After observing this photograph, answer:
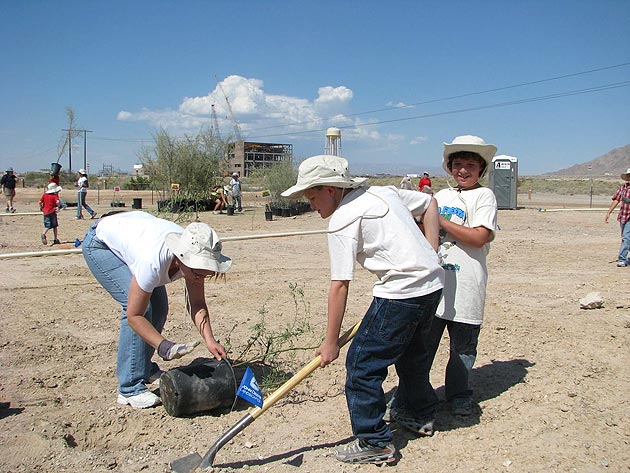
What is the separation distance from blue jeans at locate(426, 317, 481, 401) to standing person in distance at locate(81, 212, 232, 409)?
4.30 feet

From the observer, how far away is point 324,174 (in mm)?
2863

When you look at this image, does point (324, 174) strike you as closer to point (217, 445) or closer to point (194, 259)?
point (194, 259)

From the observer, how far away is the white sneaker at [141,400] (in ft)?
12.7

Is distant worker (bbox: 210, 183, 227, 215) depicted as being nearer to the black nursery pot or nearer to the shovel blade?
the black nursery pot

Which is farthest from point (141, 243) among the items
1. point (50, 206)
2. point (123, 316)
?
point (50, 206)

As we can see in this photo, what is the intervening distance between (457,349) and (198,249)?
66.6 inches

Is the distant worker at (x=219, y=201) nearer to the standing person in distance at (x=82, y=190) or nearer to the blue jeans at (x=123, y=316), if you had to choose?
the standing person in distance at (x=82, y=190)

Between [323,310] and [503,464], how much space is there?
10.5ft

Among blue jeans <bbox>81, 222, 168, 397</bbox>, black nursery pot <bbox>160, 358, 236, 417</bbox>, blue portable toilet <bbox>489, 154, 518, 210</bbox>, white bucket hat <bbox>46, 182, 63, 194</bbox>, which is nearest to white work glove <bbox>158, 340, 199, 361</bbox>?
black nursery pot <bbox>160, 358, 236, 417</bbox>

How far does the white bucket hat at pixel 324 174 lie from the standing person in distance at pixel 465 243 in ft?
2.42

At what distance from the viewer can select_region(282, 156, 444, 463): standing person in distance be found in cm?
283

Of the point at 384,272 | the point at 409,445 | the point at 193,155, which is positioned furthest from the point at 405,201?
the point at 193,155

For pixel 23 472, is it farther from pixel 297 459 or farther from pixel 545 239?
pixel 545 239

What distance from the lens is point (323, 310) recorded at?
6.09 metres
